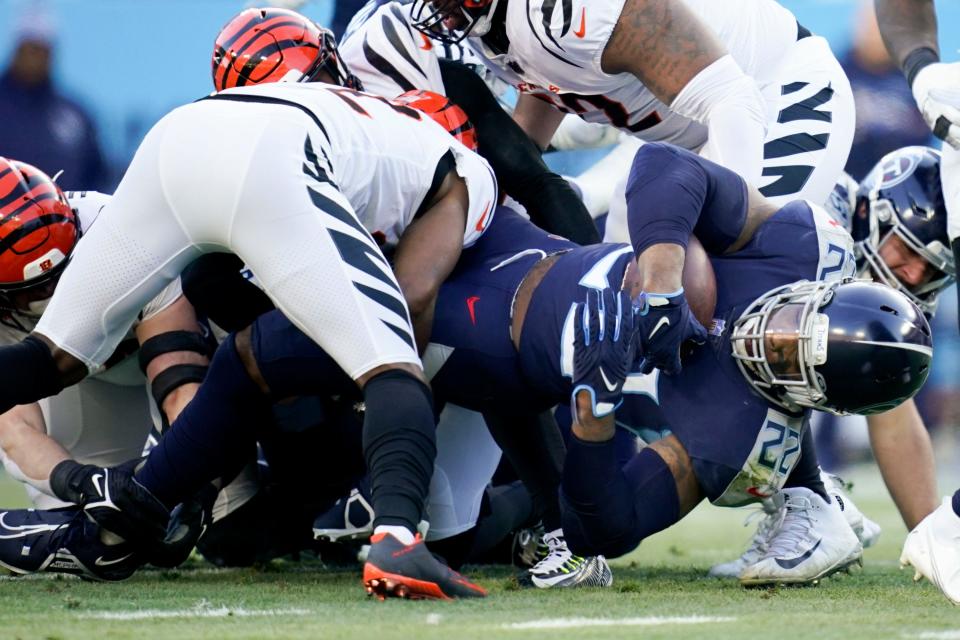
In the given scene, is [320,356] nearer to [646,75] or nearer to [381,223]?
[381,223]

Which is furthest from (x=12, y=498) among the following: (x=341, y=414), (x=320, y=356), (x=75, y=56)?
(x=320, y=356)

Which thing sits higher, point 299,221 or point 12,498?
point 299,221

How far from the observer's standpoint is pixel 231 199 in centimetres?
275

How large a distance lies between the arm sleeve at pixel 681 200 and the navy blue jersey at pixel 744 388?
0.28ft

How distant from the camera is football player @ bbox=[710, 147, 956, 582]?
4293 millimetres

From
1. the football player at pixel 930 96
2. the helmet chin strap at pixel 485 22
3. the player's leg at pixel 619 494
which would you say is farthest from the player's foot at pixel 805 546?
the helmet chin strap at pixel 485 22

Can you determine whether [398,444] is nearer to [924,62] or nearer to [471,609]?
[471,609]

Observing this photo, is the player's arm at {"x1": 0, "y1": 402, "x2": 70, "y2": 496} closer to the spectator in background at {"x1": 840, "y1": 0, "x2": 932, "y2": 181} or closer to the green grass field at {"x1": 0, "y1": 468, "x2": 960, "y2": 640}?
the green grass field at {"x1": 0, "y1": 468, "x2": 960, "y2": 640}

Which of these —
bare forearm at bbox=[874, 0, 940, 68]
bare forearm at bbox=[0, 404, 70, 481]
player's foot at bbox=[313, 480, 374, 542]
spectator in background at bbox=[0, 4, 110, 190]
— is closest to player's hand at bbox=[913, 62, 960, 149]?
bare forearm at bbox=[874, 0, 940, 68]

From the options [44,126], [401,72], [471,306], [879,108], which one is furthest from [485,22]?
[879,108]

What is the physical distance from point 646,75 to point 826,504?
1.16m

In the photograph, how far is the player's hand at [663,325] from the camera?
269cm

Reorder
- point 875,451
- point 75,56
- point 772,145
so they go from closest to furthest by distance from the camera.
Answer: point 772,145
point 875,451
point 75,56

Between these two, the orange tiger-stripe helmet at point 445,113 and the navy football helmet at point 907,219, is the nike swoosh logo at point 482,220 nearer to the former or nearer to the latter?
the orange tiger-stripe helmet at point 445,113
